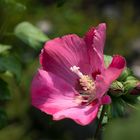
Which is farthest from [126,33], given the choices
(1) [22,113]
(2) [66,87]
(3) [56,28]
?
(2) [66,87]

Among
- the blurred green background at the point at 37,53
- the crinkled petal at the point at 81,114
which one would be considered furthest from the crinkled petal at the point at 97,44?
the blurred green background at the point at 37,53

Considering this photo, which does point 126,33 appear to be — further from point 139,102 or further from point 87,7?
point 139,102

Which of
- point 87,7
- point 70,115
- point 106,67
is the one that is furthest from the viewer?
point 87,7

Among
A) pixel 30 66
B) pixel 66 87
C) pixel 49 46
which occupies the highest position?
pixel 49 46

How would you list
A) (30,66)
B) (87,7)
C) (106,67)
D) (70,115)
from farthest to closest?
1. (87,7)
2. (30,66)
3. (106,67)
4. (70,115)

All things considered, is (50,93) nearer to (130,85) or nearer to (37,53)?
(130,85)

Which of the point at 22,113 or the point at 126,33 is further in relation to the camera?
the point at 126,33
